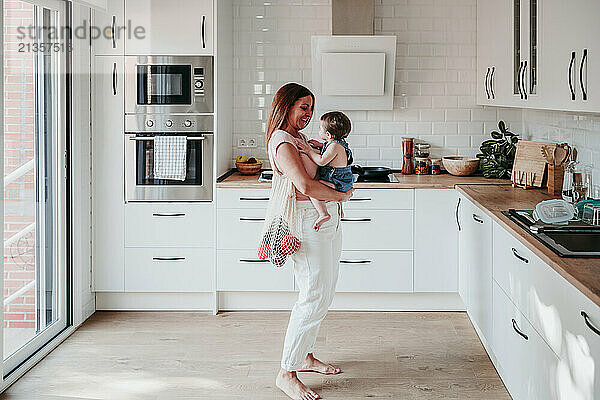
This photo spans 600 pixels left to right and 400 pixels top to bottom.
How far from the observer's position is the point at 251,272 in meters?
5.10

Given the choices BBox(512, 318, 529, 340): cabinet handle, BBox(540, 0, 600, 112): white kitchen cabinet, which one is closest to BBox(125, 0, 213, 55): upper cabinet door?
BBox(540, 0, 600, 112): white kitchen cabinet

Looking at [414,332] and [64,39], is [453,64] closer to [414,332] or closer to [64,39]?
[414,332]

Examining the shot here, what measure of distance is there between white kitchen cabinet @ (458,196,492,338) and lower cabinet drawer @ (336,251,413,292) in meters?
0.36

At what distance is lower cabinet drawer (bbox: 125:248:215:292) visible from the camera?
16.8ft

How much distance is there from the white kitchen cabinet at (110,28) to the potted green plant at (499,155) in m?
2.58

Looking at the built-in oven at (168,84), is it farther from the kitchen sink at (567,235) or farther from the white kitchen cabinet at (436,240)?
the kitchen sink at (567,235)

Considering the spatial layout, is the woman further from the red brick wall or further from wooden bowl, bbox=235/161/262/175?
wooden bowl, bbox=235/161/262/175

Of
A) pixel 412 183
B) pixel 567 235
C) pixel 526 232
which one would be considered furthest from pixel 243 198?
pixel 567 235

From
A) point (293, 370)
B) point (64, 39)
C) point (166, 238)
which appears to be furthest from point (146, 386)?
point (64, 39)

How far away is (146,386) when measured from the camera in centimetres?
385

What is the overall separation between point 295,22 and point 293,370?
9.38 ft

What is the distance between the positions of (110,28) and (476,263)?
9.15ft

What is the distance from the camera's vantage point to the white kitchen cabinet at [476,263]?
3916 millimetres

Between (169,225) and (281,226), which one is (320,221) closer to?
(281,226)
